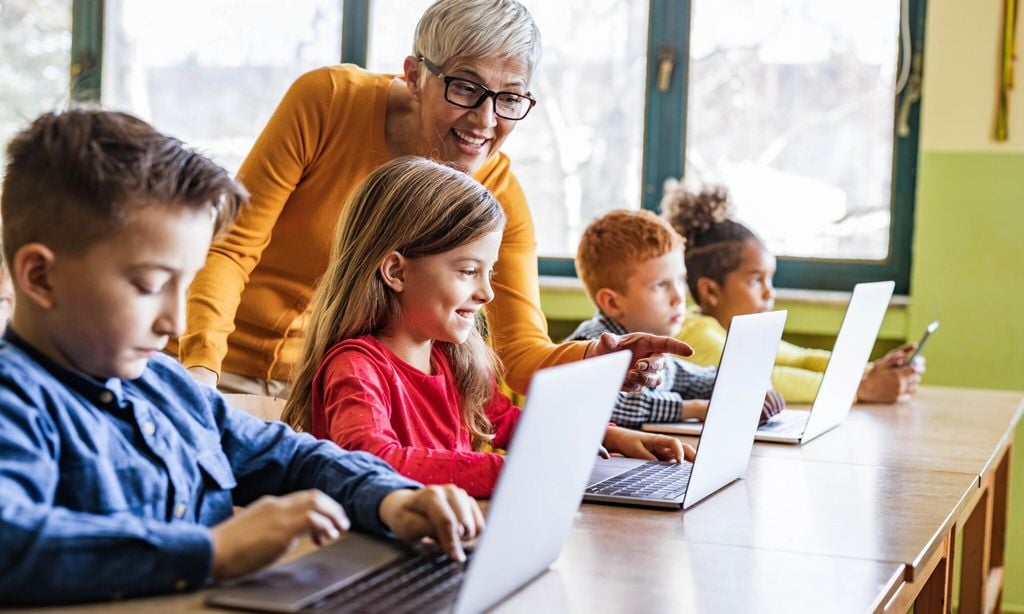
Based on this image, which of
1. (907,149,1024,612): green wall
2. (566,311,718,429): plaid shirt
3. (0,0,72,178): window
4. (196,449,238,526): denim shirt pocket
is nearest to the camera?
(196,449,238,526): denim shirt pocket

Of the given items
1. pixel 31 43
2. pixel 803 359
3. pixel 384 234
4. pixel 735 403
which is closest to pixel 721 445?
pixel 735 403

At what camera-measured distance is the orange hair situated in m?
2.55

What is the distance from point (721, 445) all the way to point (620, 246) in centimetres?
110

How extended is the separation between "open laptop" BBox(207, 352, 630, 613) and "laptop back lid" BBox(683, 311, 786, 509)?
0.34 meters

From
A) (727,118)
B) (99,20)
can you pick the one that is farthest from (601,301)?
(99,20)

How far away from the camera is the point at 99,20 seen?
420cm

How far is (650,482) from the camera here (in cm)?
153

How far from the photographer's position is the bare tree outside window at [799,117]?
12.0 ft

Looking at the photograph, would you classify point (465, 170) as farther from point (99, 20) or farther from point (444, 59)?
point (99, 20)

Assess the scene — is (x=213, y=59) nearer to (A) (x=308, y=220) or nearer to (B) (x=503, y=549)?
(A) (x=308, y=220)


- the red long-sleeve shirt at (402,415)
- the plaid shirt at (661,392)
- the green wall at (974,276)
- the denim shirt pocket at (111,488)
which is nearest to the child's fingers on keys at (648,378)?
the red long-sleeve shirt at (402,415)

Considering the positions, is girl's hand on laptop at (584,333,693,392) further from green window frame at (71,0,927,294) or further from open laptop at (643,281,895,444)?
green window frame at (71,0,927,294)

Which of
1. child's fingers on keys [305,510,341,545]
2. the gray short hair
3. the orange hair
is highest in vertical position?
the gray short hair

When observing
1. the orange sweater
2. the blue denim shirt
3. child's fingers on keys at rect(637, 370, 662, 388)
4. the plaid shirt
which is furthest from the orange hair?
the blue denim shirt
